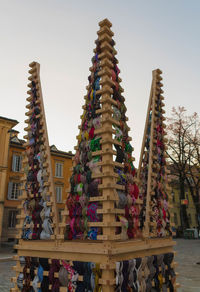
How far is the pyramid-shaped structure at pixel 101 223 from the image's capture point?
→ 106 inches

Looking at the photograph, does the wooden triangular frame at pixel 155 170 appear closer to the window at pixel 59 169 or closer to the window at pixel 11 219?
the window at pixel 11 219

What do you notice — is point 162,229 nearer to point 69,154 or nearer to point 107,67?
point 107,67

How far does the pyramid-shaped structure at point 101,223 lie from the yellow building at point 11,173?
13863 mm

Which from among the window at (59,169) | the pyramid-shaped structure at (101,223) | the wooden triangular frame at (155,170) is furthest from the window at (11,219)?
the wooden triangular frame at (155,170)

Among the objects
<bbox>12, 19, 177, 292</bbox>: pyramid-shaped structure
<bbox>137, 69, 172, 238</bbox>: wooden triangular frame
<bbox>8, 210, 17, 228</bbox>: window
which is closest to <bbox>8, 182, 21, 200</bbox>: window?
<bbox>8, 210, 17, 228</bbox>: window

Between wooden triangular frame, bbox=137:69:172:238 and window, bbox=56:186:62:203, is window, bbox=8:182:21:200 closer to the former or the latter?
window, bbox=56:186:62:203

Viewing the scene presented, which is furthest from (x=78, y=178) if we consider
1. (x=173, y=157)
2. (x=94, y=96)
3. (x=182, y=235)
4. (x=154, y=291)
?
(x=182, y=235)

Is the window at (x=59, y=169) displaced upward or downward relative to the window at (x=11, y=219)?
upward

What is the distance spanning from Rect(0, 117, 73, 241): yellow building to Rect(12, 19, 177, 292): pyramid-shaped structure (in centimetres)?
1386

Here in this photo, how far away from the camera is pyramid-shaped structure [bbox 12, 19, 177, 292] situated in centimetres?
271

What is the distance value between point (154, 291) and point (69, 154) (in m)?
27.1

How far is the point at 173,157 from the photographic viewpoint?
27812mm

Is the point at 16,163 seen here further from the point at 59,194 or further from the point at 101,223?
the point at 101,223

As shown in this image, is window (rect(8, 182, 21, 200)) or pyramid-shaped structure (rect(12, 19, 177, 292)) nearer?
pyramid-shaped structure (rect(12, 19, 177, 292))
